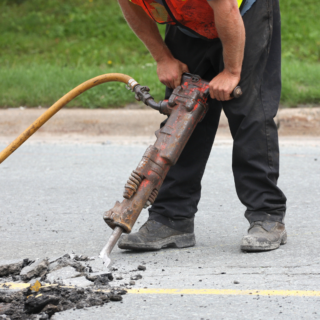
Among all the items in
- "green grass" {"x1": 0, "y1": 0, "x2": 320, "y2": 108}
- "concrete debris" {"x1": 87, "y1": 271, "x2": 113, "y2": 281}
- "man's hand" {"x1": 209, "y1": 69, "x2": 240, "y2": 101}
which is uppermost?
"green grass" {"x1": 0, "y1": 0, "x2": 320, "y2": 108}

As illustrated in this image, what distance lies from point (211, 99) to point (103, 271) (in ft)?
3.32

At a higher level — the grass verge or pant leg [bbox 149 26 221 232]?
the grass verge

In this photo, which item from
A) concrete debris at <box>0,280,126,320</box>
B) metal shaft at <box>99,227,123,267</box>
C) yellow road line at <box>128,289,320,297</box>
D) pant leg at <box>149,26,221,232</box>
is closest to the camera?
concrete debris at <box>0,280,126,320</box>

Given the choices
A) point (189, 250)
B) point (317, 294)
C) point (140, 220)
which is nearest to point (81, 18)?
point (140, 220)

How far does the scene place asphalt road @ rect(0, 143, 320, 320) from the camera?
2.09 metres

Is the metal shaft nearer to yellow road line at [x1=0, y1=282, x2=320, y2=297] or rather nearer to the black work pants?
yellow road line at [x1=0, y1=282, x2=320, y2=297]

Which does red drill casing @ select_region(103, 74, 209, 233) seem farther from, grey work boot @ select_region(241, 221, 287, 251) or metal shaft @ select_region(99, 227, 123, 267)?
grey work boot @ select_region(241, 221, 287, 251)

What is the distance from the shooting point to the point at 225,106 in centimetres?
267

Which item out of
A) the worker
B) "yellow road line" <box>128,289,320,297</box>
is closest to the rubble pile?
"yellow road line" <box>128,289,320,297</box>

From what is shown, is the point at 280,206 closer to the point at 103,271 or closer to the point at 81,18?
the point at 103,271

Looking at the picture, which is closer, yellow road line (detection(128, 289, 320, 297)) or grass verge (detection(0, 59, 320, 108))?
yellow road line (detection(128, 289, 320, 297))

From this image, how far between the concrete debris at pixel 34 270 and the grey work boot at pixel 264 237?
95 centimetres

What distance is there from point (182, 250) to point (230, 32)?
111cm

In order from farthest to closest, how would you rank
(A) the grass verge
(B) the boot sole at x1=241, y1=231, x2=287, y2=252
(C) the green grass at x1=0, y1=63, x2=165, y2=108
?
(C) the green grass at x1=0, y1=63, x2=165, y2=108, (A) the grass verge, (B) the boot sole at x1=241, y1=231, x2=287, y2=252
